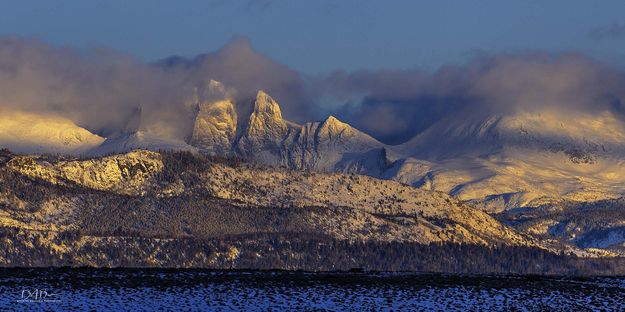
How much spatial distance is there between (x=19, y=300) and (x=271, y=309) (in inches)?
1275

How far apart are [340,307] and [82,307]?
33377 millimetres

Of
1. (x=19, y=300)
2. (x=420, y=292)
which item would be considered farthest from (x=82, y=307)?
(x=420, y=292)

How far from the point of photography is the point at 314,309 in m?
174

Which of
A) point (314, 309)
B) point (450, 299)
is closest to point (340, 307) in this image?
point (314, 309)

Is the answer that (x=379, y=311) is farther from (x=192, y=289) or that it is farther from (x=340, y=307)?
(x=192, y=289)

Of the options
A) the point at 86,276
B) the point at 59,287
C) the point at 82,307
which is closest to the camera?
the point at 82,307

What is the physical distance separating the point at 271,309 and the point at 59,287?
31.8 metres

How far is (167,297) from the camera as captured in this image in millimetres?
180375

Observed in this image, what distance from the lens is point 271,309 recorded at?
173 meters

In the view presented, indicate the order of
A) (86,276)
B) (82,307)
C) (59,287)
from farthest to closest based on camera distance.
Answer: (86,276)
(59,287)
(82,307)

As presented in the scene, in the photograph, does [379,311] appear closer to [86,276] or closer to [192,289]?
[192,289]

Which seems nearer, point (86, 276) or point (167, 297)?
point (167, 297)

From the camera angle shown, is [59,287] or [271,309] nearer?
[271,309]

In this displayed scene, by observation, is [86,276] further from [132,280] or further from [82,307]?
[82,307]
